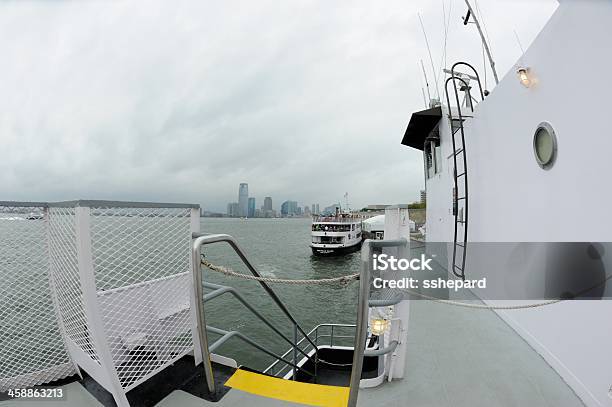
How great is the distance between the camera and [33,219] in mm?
1726

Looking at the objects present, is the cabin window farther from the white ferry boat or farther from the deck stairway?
the white ferry boat

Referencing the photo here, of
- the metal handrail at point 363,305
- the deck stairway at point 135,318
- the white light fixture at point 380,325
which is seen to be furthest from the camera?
the white light fixture at point 380,325

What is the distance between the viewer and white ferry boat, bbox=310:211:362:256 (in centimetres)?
2242

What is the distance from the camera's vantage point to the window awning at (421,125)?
5.94 metres

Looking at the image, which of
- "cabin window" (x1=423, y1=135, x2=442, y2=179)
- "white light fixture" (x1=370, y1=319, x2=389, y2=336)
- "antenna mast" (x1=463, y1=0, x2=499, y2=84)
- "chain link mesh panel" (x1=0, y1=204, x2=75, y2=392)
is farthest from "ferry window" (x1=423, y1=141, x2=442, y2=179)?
"chain link mesh panel" (x1=0, y1=204, x2=75, y2=392)

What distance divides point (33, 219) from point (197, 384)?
1.39 meters

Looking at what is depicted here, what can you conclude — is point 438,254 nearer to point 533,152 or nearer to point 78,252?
point 533,152

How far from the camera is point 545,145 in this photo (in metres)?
2.65

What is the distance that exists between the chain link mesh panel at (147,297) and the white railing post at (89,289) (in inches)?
9.2

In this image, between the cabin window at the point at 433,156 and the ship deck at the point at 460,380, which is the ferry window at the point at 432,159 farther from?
the ship deck at the point at 460,380

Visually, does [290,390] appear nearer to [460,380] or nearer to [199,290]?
[199,290]

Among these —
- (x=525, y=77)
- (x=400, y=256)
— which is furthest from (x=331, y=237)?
(x=400, y=256)

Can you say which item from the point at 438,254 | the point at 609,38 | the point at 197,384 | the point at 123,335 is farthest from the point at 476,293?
the point at 123,335

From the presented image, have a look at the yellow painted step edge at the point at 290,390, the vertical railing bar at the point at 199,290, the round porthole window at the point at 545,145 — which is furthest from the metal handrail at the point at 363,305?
the round porthole window at the point at 545,145
